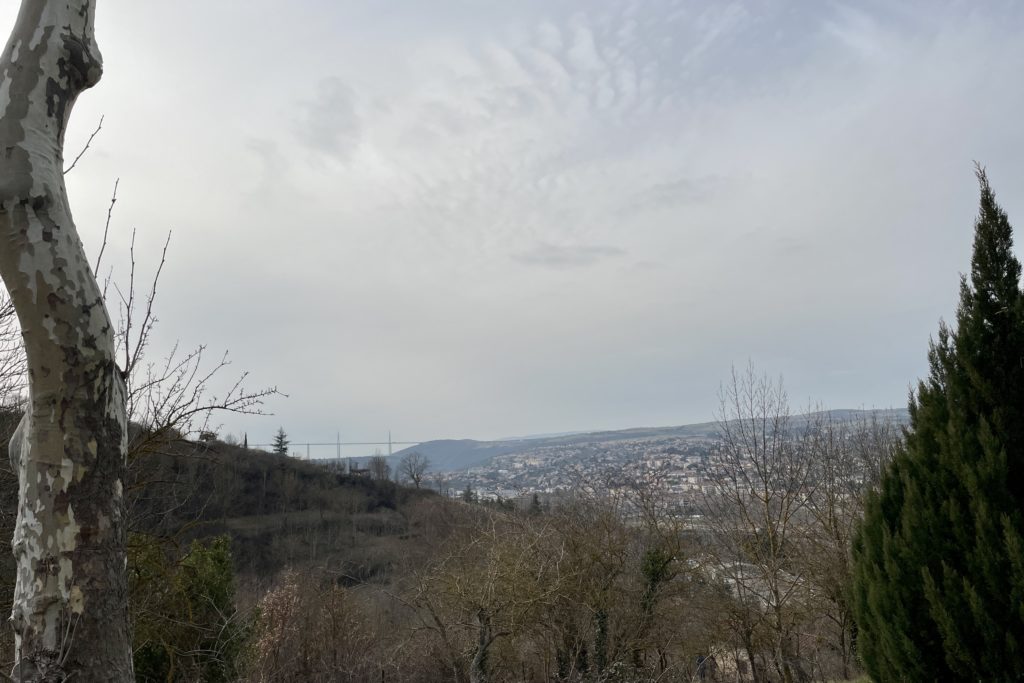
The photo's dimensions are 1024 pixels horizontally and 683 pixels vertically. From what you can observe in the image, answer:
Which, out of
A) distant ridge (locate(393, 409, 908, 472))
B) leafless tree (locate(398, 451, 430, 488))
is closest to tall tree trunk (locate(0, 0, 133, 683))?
leafless tree (locate(398, 451, 430, 488))

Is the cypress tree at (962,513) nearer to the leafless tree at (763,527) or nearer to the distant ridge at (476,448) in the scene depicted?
the leafless tree at (763,527)

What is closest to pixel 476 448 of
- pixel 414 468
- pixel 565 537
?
pixel 414 468

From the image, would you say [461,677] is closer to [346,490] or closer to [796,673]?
[796,673]

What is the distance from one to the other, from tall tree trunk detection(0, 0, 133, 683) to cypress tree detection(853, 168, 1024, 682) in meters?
4.47

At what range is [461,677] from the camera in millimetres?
15008

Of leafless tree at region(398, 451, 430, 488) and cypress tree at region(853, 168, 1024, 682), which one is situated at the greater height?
cypress tree at region(853, 168, 1024, 682)

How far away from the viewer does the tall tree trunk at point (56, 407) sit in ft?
6.88

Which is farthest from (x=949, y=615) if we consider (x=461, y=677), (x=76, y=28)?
(x=461, y=677)

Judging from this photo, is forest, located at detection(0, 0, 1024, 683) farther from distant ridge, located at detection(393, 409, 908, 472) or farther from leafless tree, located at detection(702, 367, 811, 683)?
distant ridge, located at detection(393, 409, 908, 472)

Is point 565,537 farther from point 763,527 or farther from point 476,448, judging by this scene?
point 476,448

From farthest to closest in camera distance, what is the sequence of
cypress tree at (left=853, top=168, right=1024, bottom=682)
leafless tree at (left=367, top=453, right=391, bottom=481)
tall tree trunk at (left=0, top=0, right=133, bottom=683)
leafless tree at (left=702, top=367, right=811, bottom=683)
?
1. leafless tree at (left=367, top=453, right=391, bottom=481)
2. leafless tree at (left=702, top=367, right=811, bottom=683)
3. cypress tree at (left=853, top=168, right=1024, bottom=682)
4. tall tree trunk at (left=0, top=0, right=133, bottom=683)

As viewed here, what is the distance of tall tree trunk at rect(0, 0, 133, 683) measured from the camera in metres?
2.10

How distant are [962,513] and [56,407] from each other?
491cm

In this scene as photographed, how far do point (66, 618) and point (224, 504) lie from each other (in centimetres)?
5042
